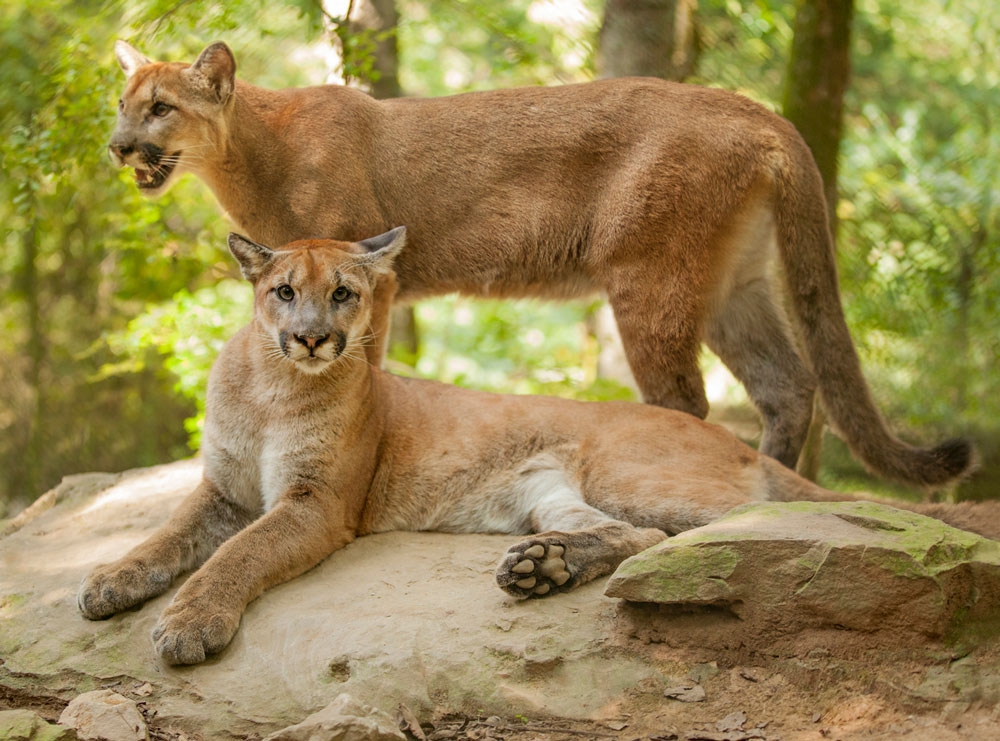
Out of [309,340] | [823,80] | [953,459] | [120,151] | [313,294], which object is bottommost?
[953,459]

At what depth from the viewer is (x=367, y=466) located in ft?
16.4

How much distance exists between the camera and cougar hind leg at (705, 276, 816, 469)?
6.05m

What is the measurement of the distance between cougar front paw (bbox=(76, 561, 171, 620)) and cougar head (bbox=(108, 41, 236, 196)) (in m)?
2.34

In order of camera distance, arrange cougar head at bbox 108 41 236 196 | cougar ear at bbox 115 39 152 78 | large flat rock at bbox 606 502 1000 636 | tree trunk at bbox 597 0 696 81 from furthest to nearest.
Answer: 1. tree trunk at bbox 597 0 696 81
2. cougar ear at bbox 115 39 152 78
3. cougar head at bbox 108 41 236 196
4. large flat rock at bbox 606 502 1000 636

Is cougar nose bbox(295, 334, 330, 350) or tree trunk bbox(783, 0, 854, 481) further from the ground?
tree trunk bbox(783, 0, 854, 481)

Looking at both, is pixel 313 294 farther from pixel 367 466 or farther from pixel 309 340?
pixel 367 466

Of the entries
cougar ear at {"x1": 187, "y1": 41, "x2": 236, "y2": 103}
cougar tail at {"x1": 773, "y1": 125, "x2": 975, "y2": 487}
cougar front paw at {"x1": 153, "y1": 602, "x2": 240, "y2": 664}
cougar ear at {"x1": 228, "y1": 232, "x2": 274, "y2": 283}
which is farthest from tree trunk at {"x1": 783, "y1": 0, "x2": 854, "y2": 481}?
cougar front paw at {"x1": 153, "y1": 602, "x2": 240, "y2": 664}

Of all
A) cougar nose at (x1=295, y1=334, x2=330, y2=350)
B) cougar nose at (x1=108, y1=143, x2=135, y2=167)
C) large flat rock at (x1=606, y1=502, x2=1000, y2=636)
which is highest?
cougar nose at (x1=108, y1=143, x2=135, y2=167)

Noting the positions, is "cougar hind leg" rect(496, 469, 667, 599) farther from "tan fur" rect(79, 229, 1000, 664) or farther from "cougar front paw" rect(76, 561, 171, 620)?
"cougar front paw" rect(76, 561, 171, 620)

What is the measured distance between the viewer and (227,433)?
489 cm

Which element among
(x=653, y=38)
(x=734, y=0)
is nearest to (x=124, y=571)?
(x=653, y=38)

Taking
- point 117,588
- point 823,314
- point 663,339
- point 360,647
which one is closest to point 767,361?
point 823,314

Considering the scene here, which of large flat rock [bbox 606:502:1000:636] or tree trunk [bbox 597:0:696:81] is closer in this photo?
large flat rock [bbox 606:502:1000:636]

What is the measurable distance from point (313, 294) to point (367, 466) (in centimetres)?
88
